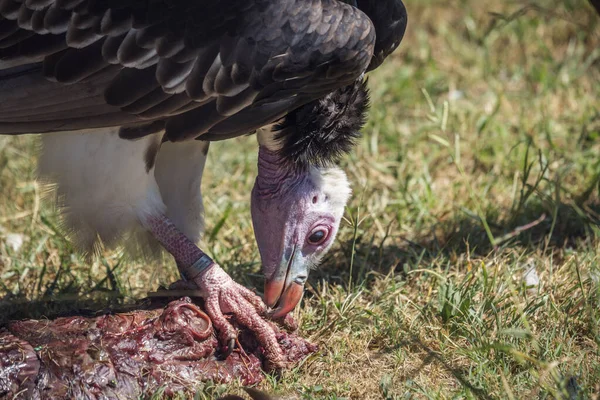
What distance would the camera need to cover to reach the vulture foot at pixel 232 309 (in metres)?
3.38

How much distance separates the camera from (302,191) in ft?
12.0

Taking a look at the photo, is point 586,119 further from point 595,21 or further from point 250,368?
point 250,368

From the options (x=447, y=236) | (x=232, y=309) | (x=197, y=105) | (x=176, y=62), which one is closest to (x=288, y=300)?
(x=232, y=309)

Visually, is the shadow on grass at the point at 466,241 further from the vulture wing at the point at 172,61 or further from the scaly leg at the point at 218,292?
the vulture wing at the point at 172,61

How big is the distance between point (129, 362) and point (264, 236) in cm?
81

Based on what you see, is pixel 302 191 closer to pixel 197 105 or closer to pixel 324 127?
pixel 324 127

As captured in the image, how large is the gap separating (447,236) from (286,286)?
1.16 metres

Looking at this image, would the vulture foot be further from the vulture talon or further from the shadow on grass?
the shadow on grass

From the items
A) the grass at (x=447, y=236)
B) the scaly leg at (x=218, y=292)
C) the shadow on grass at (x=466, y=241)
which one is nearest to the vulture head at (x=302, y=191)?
the scaly leg at (x=218, y=292)

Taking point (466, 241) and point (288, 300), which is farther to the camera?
point (466, 241)

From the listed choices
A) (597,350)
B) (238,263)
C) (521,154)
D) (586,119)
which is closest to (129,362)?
(238,263)

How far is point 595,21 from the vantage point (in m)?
6.21

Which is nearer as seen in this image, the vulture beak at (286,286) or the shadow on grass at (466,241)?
the vulture beak at (286,286)

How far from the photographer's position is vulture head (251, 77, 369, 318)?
358cm
